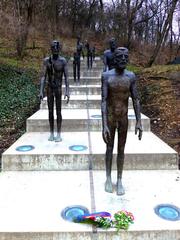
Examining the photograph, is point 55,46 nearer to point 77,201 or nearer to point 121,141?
point 121,141

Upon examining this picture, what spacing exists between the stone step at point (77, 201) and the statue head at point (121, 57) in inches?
68.8

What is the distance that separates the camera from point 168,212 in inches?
157

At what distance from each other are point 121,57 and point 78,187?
2.02m

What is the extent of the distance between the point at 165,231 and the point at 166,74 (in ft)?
28.4

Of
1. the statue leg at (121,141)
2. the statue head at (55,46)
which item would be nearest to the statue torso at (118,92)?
the statue leg at (121,141)

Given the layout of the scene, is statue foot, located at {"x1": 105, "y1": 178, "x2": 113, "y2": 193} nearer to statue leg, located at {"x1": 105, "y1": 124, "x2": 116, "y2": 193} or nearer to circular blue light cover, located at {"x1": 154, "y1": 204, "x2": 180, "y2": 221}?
statue leg, located at {"x1": 105, "y1": 124, "x2": 116, "y2": 193}

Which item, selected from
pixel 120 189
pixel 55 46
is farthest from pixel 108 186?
pixel 55 46

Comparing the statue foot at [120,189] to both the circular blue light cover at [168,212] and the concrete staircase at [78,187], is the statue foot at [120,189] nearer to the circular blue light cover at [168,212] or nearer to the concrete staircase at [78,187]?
the concrete staircase at [78,187]

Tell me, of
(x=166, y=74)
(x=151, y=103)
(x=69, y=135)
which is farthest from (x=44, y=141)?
(x=166, y=74)

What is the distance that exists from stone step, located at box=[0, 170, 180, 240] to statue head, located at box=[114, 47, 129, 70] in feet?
5.74

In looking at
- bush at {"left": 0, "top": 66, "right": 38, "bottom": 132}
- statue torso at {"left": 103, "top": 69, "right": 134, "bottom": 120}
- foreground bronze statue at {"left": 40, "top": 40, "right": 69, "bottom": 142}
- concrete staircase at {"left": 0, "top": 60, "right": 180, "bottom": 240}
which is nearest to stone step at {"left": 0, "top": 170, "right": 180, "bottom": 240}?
concrete staircase at {"left": 0, "top": 60, "right": 180, "bottom": 240}

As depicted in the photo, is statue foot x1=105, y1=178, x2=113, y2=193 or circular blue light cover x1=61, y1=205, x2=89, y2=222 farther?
statue foot x1=105, y1=178, x2=113, y2=193

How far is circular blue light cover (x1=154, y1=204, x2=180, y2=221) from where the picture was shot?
3.87 metres

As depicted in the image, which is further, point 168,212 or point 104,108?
point 104,108
